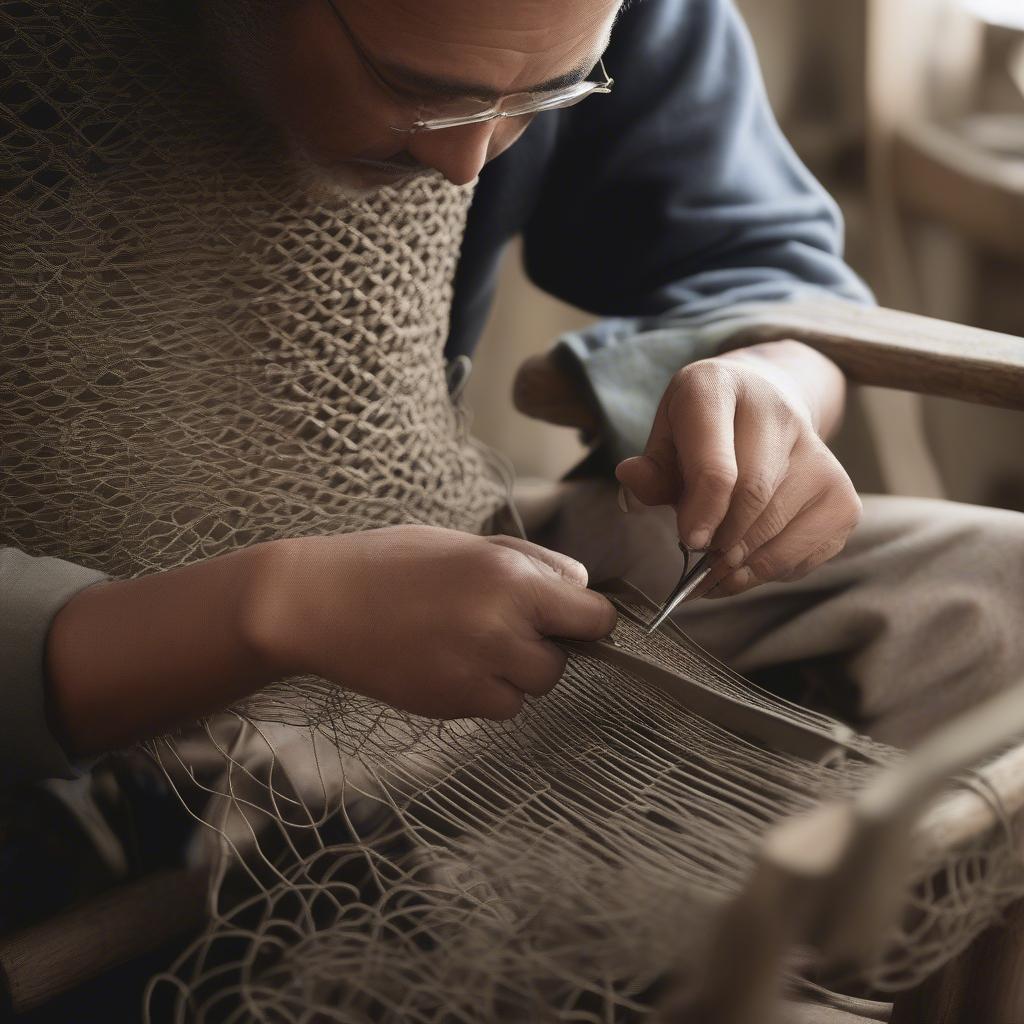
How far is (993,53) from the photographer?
1885mm

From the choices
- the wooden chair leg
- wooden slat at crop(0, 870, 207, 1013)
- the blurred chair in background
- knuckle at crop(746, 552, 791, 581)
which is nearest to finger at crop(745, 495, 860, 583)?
knuckle at crop(746, 552, 791, 581)

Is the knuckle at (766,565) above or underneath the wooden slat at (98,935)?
above

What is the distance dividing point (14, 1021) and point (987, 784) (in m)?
0.70

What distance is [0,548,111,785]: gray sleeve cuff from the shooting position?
0.62m

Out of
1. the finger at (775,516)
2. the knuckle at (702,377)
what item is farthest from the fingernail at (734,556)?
the knuckle at (702,377)

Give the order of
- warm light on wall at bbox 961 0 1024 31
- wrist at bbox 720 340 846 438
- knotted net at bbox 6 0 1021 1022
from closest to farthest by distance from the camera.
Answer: knotted net at bbox 6 0 1021 1022 < wrist at bbox 720 340 846 438 < warm light on wall at bbox 961 0 1024 31

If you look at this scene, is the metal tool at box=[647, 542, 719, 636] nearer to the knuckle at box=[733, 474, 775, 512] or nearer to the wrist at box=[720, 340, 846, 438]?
the knuckle at box=[733, 474, 775, 512]

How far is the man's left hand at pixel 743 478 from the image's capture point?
2.19 ft

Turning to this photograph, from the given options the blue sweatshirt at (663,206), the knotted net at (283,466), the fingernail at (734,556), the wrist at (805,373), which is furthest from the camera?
the blue sweatshirt at (663,206)

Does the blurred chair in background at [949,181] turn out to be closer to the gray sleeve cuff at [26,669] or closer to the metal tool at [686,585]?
the metal tool at [686,585]

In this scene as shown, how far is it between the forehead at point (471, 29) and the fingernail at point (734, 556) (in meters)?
0.29

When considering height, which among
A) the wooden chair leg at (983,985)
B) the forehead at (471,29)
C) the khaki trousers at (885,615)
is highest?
the forehead at (471,29)

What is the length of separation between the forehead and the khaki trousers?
342 mm

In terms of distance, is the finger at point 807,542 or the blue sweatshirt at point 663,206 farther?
the blue sweatshirt at point 663,206
